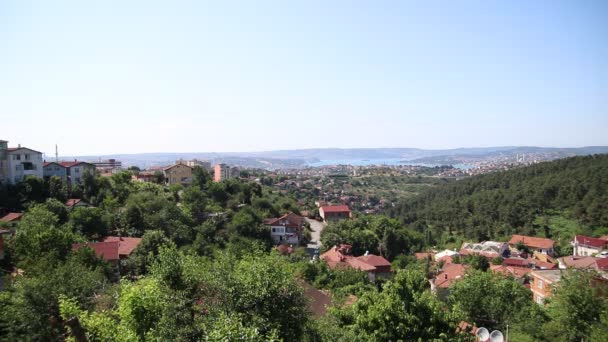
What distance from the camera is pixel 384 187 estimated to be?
11694cm

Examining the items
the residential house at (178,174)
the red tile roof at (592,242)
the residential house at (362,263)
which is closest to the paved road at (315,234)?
the residential house at (362,263)

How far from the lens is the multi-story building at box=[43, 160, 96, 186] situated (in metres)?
33.9

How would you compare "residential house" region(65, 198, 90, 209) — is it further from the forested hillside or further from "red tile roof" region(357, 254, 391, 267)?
the forested hillside

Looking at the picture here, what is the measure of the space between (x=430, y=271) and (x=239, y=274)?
23.8m

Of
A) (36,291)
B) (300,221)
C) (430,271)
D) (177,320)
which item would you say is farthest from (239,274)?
(300,221)

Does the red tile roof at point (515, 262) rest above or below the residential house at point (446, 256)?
above

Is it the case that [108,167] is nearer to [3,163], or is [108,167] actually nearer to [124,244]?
[3,163]

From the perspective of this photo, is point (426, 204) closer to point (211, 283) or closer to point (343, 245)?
point (343, 245)

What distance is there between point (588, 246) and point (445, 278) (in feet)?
63.2

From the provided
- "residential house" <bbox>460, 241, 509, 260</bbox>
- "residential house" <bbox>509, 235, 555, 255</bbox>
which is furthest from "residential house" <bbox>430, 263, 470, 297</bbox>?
"residential house" <bbox>509, 235, 555, 255</bbox>

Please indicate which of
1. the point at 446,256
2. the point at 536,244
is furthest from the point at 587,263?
the point at 536,244

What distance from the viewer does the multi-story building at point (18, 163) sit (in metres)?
29.0

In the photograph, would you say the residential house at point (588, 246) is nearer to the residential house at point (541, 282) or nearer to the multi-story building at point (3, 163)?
the residential house at point (541, 282)

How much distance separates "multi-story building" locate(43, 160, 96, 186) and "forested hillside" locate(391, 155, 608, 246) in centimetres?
3763
